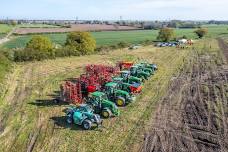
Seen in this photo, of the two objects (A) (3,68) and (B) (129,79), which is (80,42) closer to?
(A) (3,68)

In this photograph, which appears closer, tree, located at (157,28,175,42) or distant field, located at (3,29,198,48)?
tree, located at (157,28,175,42)

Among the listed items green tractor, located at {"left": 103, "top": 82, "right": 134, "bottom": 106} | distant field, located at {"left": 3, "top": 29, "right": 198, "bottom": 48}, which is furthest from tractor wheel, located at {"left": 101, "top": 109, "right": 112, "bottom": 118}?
distant field, located at {"left": 3, "top": 29, "right": 198, "bottom": 48}

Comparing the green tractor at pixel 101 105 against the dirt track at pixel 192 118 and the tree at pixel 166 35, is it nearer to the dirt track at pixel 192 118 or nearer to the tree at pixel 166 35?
the dirt track at pixel 192 118

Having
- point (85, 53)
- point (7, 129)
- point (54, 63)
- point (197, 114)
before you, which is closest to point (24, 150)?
point (7, 129)

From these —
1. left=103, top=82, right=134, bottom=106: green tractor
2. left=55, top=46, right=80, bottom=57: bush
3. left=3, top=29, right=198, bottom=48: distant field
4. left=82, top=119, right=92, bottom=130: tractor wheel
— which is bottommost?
left=3, top=29, right=198, bottom=48: distant field

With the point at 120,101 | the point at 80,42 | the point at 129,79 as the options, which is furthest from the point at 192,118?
the point at 80,42

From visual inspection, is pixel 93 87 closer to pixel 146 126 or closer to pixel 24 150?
pixel 146 126

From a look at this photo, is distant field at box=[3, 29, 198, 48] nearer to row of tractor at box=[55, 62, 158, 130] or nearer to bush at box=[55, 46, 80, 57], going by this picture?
bush at box=[55, 46, 80, 57]
